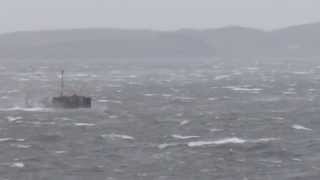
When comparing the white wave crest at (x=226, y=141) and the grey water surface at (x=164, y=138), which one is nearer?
the grey water surface at (x=164, y=138)

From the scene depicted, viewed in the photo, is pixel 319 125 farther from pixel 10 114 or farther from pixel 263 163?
pixel 10 114

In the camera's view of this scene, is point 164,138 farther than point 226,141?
Yes

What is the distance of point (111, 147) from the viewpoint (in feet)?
196

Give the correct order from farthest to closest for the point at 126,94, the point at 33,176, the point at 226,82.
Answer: the point at 226,82
the point at 126,94
the point at 33,176

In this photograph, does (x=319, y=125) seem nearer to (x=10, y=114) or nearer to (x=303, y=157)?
(x=303, y=157)

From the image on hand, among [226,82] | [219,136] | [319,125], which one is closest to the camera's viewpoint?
[219,136]

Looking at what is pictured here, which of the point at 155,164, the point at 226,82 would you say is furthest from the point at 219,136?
the point at 226,82

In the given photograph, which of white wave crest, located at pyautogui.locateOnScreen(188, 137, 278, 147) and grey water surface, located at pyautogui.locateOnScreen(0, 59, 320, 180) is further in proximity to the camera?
white wave crest, located at pyautogui.locateOnScreen(188, 137, 278, 147)

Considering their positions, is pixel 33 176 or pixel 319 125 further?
pixel 319 125

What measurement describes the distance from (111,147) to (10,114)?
83.3 ft

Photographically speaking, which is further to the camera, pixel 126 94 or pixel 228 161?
pixel 126 94

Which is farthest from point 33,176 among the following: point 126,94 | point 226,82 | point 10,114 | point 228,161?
point 226,82

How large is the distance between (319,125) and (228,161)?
19.3 meters

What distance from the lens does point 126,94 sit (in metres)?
109
